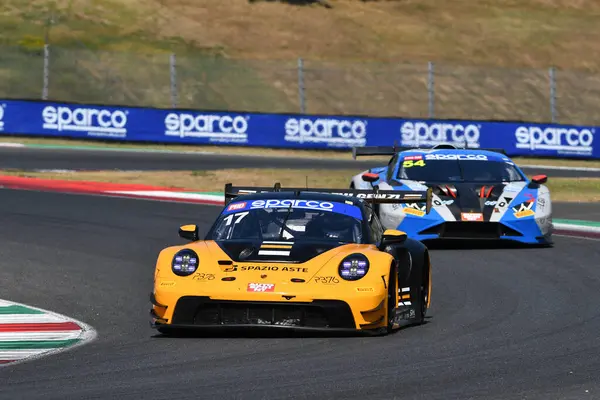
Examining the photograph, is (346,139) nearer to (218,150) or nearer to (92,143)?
(218,150)

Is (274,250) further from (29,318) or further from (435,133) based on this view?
(435,133)

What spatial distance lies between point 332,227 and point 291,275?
3.88ft

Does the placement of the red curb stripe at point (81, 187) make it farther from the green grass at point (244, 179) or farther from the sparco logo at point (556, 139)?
the sparco logo at point (556, 139)

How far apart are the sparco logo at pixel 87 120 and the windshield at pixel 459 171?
1696 centimetres

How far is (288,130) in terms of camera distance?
3372 cm

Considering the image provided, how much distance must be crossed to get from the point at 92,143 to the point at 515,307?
2261 cm

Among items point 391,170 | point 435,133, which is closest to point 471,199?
point 391,170

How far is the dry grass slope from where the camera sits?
150 feet

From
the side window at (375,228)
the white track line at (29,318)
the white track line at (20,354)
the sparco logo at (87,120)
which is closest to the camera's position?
the white track line at (20,354)

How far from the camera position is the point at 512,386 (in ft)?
24.9

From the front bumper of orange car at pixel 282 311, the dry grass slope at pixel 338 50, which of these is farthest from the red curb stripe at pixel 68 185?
the dry grass slope at pixel 338 50

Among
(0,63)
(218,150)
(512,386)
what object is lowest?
(512,386)

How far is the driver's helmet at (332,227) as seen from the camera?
10.6 meters

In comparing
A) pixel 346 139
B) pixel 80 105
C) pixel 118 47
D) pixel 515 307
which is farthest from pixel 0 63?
pixel 515 307
